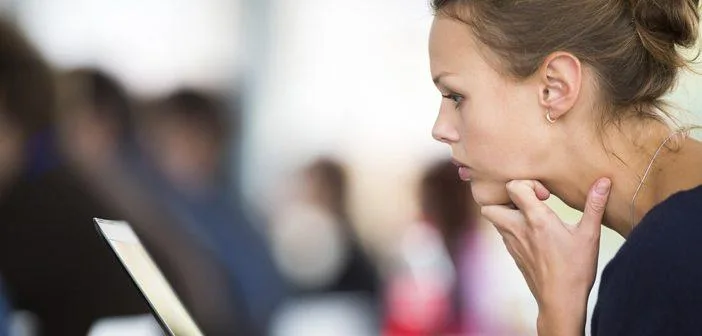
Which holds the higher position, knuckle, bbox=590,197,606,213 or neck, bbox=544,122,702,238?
neck, bbox=544,122,702,238

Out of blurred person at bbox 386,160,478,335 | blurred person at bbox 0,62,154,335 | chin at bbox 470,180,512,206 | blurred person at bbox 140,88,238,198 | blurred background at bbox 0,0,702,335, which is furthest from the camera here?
blurred person at bbox 386,160,478,335

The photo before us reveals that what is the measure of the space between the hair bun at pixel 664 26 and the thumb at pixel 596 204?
172 millimetres

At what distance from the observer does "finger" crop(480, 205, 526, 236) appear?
1429 mm

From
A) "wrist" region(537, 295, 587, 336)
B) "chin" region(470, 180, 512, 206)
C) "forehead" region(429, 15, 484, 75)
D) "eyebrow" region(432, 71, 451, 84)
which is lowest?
"wrist" region(537, 295, 587, 336)

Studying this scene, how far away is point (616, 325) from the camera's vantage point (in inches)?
42.4

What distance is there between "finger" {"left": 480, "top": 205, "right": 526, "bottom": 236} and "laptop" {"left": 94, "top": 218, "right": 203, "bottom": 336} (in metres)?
0.43

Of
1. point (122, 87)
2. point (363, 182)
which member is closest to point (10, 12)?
point (122, 87)

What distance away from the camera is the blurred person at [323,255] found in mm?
3285

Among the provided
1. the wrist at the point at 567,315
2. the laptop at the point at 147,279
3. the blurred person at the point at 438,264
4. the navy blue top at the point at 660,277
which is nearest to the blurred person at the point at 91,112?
the blurred person at the point at 438,264

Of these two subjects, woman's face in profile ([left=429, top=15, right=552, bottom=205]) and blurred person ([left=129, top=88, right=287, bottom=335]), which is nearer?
woman's face in profile ([left=429, top=15, right=552, bottom=205])

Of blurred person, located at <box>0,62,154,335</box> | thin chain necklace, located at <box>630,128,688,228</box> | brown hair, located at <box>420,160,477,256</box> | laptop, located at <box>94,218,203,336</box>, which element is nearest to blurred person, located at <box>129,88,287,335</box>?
blurred person, located at <box>0,62,154,335</box>

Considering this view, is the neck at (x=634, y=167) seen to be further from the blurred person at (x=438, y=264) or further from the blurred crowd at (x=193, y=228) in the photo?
the blurred person at (x=438, y=264)

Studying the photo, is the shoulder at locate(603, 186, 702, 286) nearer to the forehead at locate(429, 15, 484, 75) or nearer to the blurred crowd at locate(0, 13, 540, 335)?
the forehead at locate(429, 15, 484, 75)

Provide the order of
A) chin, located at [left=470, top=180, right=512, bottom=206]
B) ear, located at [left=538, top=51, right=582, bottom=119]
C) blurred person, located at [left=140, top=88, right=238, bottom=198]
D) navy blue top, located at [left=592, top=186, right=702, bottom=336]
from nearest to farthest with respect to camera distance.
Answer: navy blue top, located at [left=592, top=186, right=702, bottom=336] < ear, located at [left=538, top=51, right=582, bottom=119] < chin, located at [left=470, top=180, right=512, bottom=206] < blurred person, located at [left=140, top=88, right=238, bottom=198]
